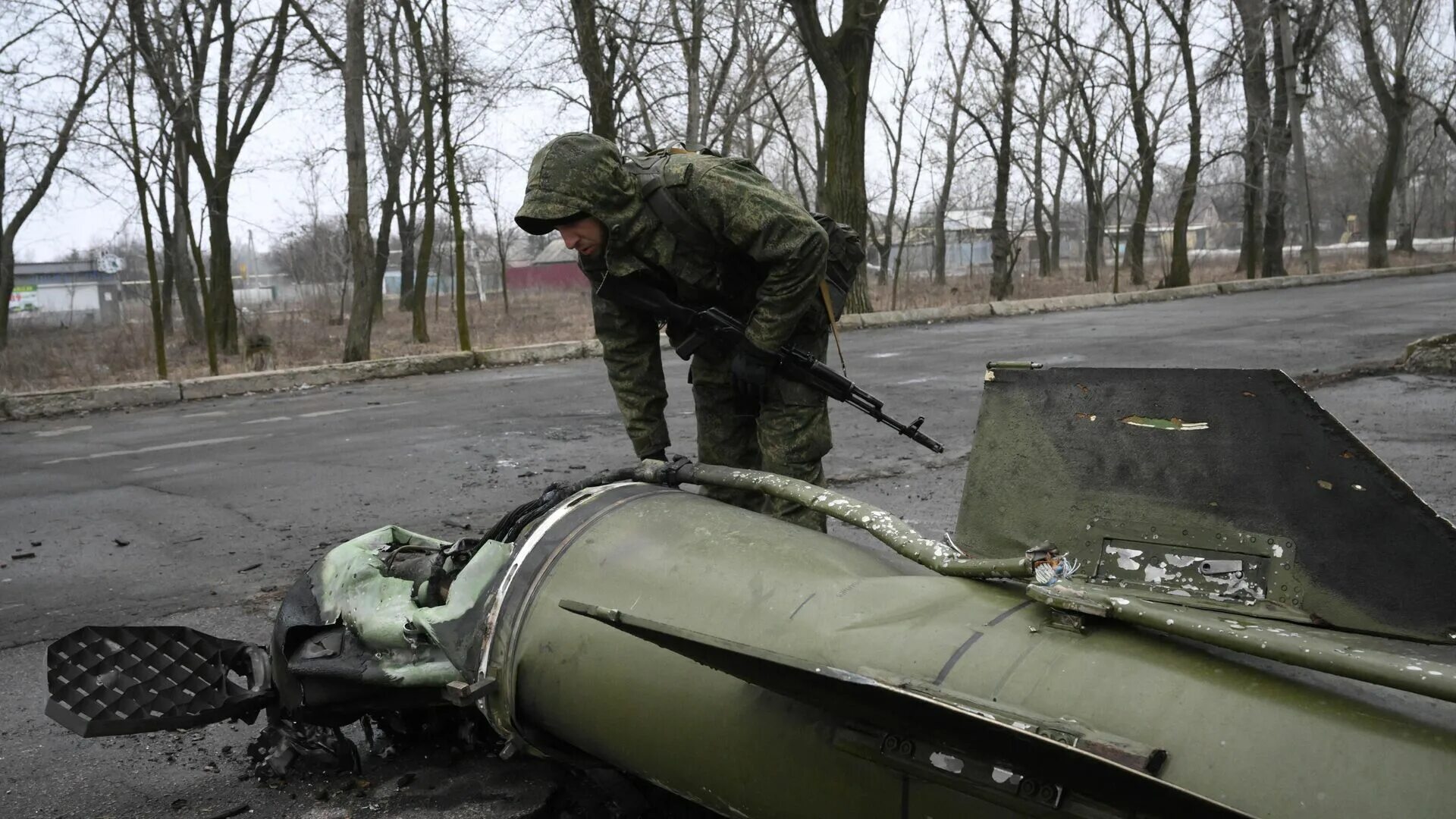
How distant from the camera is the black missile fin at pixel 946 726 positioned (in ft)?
3.73

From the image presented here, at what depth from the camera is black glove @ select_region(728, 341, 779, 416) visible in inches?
118

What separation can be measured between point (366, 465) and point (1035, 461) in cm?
445

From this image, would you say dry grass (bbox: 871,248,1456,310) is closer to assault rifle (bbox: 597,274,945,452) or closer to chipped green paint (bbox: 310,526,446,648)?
assault rifle (bbox: 597,274,945,452)

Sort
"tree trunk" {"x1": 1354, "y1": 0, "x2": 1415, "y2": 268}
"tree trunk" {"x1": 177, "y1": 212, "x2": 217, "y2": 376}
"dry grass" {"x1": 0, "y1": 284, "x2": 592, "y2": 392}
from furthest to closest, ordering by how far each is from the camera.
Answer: "tree trunk" {"x1": 1354, "y1": 0, "x2": 1415, "y2": 268}, "dry grass" {"x1": 0, "y1": 284, "x2": 592, "y2": 392}, "tree trunk" {"x1": 177, "y1": 212, "x2": 217, "y2": 376}

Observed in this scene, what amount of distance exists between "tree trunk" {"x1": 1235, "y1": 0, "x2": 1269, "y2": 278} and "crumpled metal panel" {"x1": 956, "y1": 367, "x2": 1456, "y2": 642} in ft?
70.3

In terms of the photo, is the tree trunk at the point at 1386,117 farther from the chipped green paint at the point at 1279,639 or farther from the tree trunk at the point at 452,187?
the chipped green paint at the point at 1279,639

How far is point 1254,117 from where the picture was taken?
21297 millimetres

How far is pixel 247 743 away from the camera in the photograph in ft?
8.01

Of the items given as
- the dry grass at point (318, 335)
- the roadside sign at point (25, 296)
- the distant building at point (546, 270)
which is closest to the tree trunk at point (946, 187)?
the dry grass at point (318, 335)

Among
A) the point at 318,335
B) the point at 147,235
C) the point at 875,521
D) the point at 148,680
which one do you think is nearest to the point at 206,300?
the point at 147,235

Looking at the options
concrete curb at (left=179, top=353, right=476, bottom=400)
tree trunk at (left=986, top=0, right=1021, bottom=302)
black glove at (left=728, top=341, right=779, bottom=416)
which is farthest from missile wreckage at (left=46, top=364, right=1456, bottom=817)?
tree trunk at (left=986, top=0, right=1021, bottom=302)

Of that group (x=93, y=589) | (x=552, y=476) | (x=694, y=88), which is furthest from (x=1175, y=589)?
(x=694, y=88)

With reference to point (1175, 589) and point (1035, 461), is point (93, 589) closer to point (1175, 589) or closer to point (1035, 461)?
point (1035, 461)

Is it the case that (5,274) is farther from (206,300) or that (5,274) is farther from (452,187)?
(452,187)
